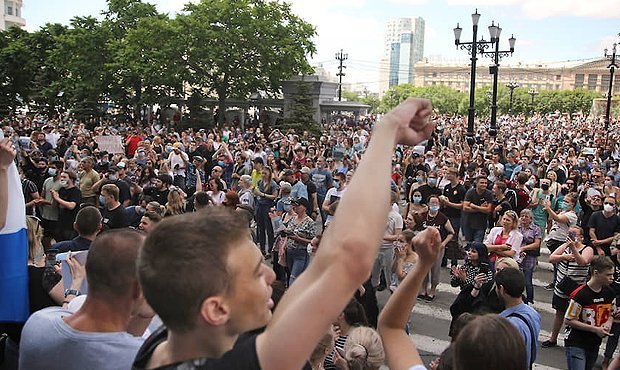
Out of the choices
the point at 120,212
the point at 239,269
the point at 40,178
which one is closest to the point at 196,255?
the point at 239,269

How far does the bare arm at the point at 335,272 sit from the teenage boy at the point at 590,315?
542cm

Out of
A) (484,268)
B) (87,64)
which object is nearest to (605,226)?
(484,268)

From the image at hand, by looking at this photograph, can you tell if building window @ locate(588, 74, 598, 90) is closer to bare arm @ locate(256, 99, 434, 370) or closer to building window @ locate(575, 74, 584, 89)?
building window @ locate(575, 74, 584, 89)

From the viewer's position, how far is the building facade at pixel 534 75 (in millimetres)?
137625

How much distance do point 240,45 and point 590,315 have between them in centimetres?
3422

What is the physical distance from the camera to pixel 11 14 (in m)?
118

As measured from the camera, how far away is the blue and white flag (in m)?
3.01

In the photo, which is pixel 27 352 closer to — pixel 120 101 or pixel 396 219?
pixel 396 219

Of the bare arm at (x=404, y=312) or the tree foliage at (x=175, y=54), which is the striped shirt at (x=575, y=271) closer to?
the bare arm at (x=404, y=312)

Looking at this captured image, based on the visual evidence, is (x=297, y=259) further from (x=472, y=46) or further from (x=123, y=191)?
(x=472, y=46)

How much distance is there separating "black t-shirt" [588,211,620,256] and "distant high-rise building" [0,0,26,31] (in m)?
121

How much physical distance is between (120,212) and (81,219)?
8.83 ft

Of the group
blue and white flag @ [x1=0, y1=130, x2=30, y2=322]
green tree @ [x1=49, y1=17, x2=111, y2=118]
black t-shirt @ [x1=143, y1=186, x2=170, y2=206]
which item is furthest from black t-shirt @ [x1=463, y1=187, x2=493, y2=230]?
green tree @ [x1=49, y1=17, x2=111, y2=118]

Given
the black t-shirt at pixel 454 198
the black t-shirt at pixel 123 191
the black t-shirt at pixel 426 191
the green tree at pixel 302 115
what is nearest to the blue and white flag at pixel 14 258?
the black t-shirt at pixel 123 191
